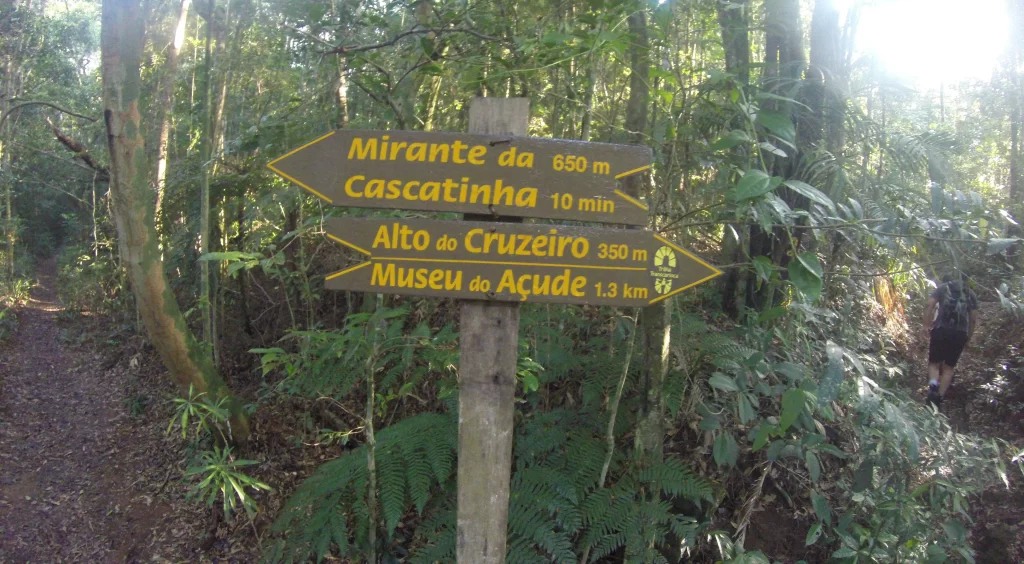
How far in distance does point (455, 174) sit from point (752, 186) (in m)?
1.17

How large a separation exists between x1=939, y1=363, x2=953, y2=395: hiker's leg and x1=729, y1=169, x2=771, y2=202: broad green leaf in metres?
5.01

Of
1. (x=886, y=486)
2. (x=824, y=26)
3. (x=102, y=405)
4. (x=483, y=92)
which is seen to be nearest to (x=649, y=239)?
(x=886, y=486)

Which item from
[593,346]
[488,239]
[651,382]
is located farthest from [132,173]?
[651,382]

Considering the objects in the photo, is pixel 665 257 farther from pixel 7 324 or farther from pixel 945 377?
pixel 7 324

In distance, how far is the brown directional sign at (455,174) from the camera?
2.39 metres

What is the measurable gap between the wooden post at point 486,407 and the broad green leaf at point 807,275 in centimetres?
111

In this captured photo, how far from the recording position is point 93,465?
289 inches

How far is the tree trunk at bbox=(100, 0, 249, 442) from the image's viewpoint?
5562mm

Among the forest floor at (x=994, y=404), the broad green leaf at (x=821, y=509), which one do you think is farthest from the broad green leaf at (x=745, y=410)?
the forest floor at (x=994, y=404)

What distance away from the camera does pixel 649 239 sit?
96.0 inches

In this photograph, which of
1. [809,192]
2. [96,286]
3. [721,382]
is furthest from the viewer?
[96,286]

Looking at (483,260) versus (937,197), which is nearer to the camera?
(483,260)

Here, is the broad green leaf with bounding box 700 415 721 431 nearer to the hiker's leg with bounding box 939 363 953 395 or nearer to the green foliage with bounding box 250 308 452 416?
the green foliage with bounding box 250 308 452 416

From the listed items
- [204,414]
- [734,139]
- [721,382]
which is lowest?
[204,414]
